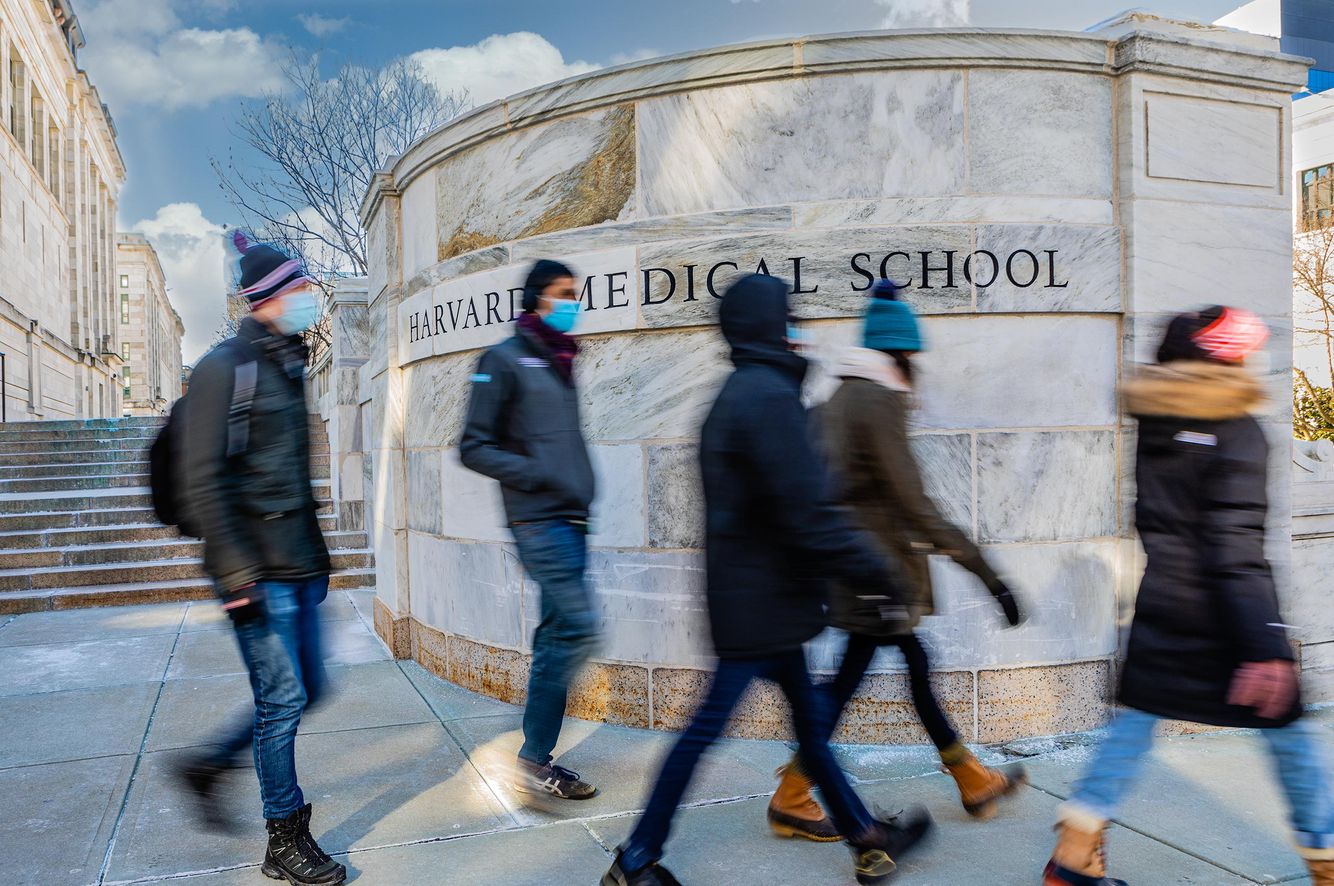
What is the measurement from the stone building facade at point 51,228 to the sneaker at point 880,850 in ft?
94.9

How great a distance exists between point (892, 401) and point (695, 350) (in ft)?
5.05

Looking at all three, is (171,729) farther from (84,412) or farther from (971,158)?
(84,412)

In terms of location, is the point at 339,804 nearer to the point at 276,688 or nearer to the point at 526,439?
the point at 276,688

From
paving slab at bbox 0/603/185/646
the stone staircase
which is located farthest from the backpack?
paving slab at bbox 0/603/185/646

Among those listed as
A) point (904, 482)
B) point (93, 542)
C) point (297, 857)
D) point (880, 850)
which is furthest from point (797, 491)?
point (93, 542)

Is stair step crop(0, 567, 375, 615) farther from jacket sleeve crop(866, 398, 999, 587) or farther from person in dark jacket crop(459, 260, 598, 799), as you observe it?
jacket sleeve crop(866, 398, 999, 587)

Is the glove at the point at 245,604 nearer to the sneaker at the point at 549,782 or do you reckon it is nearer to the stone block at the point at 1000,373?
the sneaker at the point at 549,782

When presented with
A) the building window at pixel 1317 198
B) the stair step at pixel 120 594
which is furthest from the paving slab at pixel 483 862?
the building window at pixel 1317 198

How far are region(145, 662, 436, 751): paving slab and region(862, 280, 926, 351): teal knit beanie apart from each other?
9.23 feet

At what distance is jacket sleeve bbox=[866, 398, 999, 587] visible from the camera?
3.27 m

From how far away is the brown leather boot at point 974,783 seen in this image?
3529 millimetres

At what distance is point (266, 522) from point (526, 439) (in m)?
0.91

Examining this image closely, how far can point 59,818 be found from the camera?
3.70m

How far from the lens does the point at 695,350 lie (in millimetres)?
4688
